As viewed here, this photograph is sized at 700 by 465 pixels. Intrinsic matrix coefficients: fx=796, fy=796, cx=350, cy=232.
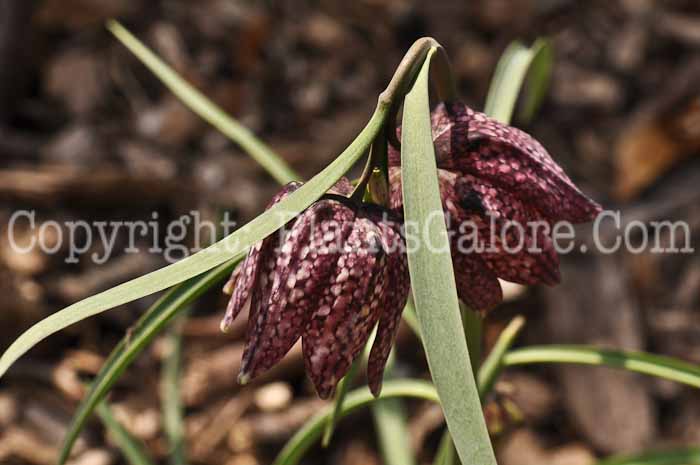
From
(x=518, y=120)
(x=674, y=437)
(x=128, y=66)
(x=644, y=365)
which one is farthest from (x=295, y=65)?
(x=644, y=365)

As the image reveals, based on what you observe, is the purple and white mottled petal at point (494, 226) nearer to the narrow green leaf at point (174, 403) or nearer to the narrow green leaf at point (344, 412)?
the narrow green leaf at point (344, 412)

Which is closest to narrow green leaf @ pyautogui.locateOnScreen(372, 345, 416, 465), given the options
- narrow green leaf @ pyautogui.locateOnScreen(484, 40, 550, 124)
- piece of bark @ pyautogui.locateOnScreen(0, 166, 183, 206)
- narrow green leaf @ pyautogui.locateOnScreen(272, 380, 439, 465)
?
narrow green leaf @ pyautogui.locateOnScreen(272, 380, 439, 465)

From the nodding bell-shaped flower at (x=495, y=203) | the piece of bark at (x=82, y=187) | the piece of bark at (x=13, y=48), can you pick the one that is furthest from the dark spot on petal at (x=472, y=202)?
the piece of bark at (x=13, y=48)

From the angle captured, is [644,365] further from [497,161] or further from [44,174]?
[44,174]

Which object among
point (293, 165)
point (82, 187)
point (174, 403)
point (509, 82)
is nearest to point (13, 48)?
point (82, 187)

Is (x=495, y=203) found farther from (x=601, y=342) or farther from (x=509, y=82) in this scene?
(x=601, y=342)

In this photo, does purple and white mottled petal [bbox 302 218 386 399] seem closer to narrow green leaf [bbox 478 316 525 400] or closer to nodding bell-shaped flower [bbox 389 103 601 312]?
nodding bell-shaped flower [bbox 389 103 601 312]
